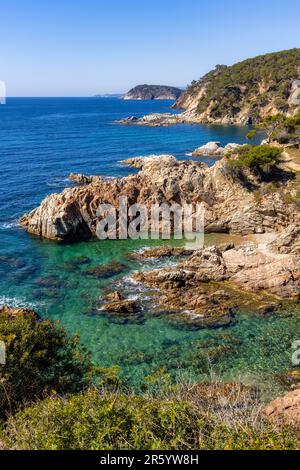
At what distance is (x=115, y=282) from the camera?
3234 cm

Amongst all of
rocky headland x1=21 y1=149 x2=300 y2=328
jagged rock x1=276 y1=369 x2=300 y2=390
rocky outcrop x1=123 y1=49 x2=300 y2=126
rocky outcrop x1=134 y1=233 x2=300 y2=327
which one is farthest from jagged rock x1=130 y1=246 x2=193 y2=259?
rocky outcrop x1=123 y1=49 x2=300 y2=126

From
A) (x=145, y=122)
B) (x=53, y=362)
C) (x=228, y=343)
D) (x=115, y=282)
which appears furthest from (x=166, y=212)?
(x=145, y=122)

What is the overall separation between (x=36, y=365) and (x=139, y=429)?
21.9 ft

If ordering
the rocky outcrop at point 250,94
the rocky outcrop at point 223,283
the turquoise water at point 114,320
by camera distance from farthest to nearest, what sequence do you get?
the rocky outcrop at point 250,94
the rocky outcrop at point 223,283
the turquoise water at point 114,320

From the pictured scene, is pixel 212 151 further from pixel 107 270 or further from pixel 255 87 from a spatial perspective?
→ pixel 255 87

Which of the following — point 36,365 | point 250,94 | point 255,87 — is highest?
point 255,87

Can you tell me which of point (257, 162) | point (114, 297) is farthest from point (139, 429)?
point (257, 162)

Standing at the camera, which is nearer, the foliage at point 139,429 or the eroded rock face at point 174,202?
the foliage at point 139,429

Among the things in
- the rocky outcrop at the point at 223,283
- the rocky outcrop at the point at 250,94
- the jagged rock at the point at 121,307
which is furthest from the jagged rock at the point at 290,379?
the rocky outcrop at the point at 250,94

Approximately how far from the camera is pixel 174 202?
44406mm

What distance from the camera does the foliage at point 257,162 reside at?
44531mm

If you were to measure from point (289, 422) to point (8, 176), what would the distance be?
190ft

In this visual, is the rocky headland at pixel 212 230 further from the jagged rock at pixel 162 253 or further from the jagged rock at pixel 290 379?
the jagged rock at pixel 290 379

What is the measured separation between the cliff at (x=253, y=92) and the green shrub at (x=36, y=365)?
110410 mm
